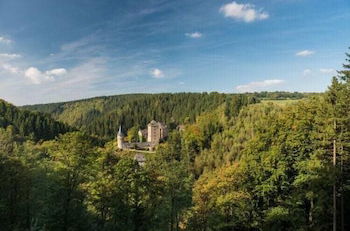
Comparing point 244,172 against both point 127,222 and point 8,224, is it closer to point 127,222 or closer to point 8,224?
point 127,222

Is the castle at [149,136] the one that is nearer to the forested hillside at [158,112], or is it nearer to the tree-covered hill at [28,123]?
the forested hillside at [158,112]

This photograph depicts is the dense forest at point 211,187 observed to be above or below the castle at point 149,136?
above

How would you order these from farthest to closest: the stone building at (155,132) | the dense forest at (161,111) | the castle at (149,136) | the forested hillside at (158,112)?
the forested hillside at (158,112) → the dense forest at (161,111) → the stone building at (155,132) → the castle at (149,136)

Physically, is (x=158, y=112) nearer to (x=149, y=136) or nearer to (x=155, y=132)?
(x=155, y=132)

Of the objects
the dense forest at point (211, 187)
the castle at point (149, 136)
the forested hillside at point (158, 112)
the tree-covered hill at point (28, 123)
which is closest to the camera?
the dense forest at point (211, 187)

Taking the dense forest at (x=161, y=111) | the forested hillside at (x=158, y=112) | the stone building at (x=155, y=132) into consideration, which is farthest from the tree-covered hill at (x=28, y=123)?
the stone building at (x=155, y=132)

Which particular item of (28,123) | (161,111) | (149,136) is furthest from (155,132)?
(28,123)
